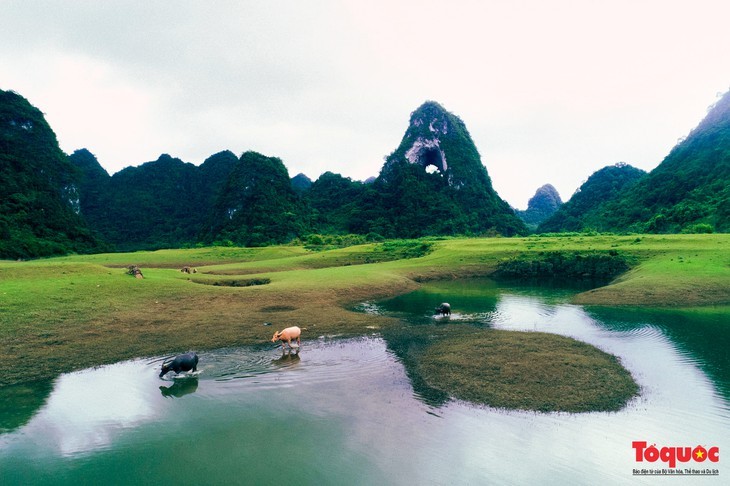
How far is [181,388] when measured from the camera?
12.4m

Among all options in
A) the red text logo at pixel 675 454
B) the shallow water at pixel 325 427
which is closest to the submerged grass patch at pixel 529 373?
the shallow water at pixel 325 427

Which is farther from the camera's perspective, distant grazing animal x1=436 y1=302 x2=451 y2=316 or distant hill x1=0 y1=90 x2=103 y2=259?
distant hill x1=0 y1=90 x2=103 y2=259

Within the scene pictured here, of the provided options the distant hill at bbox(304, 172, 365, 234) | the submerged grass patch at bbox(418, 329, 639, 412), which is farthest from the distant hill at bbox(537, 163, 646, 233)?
the submerged grass patch at bbox(418, 329, 639, 412)

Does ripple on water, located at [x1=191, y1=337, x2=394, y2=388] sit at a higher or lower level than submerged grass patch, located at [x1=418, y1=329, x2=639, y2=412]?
higher

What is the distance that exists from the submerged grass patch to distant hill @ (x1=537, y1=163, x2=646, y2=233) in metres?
110

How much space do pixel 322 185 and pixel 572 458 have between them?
15185 centimetres

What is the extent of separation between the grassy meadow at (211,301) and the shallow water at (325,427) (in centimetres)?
177

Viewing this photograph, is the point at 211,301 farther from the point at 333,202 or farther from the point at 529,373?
the point at 333,202

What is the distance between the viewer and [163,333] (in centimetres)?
1822

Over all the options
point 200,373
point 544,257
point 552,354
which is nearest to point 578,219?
point 544,257

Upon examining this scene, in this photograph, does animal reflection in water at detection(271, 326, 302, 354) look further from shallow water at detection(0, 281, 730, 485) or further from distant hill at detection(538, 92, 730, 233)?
distant hill at detection(538, 92, 730, 233)

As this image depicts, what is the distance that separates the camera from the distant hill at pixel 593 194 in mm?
121938

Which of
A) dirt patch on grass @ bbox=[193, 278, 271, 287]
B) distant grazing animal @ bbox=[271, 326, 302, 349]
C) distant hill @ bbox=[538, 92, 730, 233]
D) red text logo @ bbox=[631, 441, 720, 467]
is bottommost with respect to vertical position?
red text logo @ bbox=[631, 441, 720, 467]

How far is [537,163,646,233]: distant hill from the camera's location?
122 m
